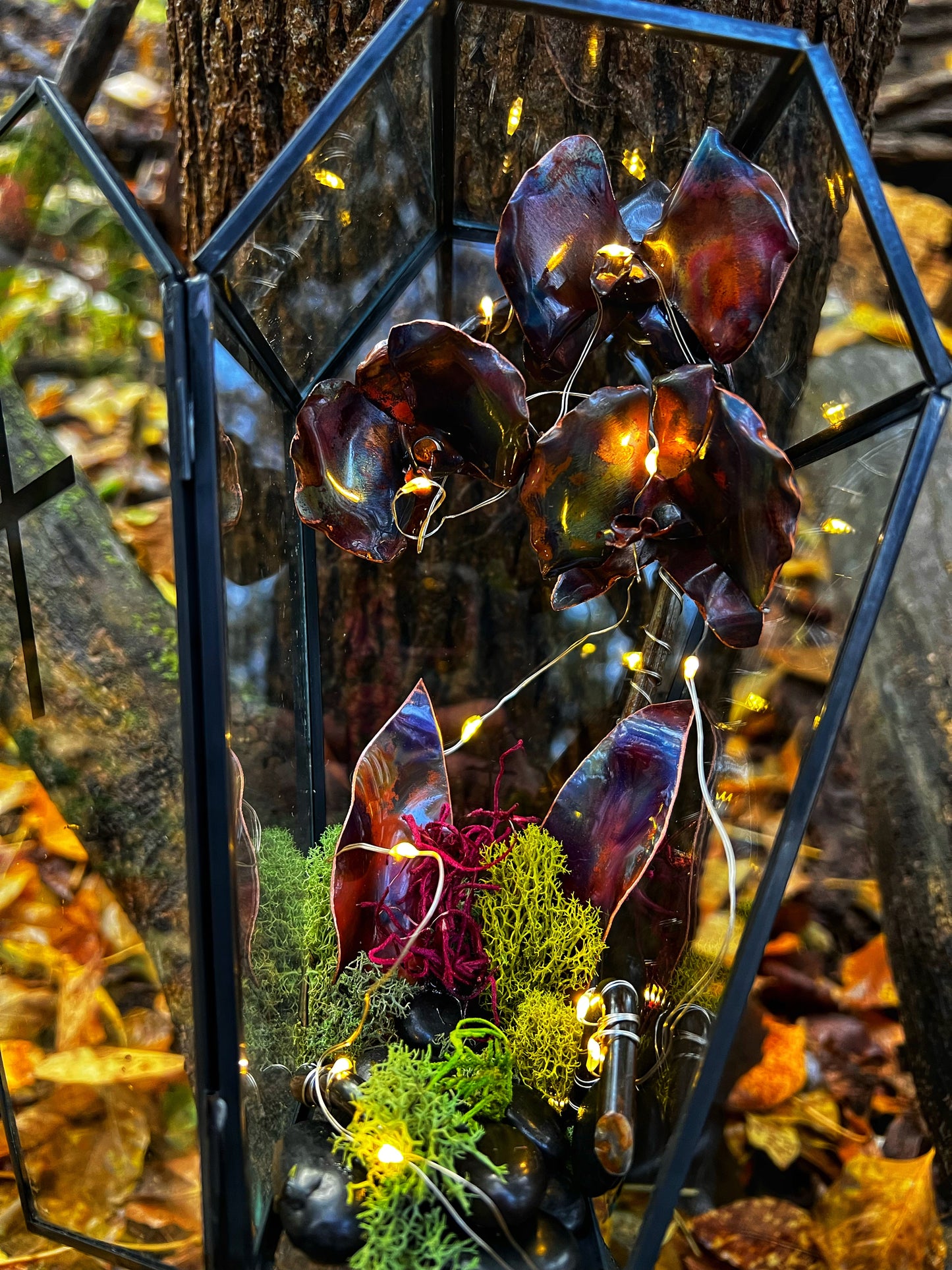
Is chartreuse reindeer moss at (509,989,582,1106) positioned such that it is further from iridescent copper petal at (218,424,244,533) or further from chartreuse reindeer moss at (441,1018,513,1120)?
iridescent copper petal at (218,424,244,533)

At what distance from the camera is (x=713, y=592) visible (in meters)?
0.52

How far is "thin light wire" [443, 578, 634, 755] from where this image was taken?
0.72 m

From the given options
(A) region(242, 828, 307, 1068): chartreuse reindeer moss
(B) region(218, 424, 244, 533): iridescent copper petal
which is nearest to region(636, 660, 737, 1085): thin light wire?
(A) region(242, 828, 307, 1068): chartreuse reindeer moss

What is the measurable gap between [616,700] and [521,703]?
99 mm

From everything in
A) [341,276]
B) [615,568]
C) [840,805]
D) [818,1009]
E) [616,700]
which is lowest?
[818,1009]

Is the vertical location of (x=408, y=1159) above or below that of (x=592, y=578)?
below

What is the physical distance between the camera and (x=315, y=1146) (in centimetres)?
47

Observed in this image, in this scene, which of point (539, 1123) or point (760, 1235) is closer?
point (539, 1123)

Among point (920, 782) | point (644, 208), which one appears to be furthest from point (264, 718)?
point (920, 782)

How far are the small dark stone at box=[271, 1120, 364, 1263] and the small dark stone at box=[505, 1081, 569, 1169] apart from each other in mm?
99

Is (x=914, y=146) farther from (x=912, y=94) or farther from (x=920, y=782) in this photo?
(x=920, y=782)

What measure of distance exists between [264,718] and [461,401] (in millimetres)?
234

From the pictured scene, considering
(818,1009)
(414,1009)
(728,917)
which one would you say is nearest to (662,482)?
(728,917)

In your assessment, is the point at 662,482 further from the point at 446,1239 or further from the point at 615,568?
the point at 446,1239
